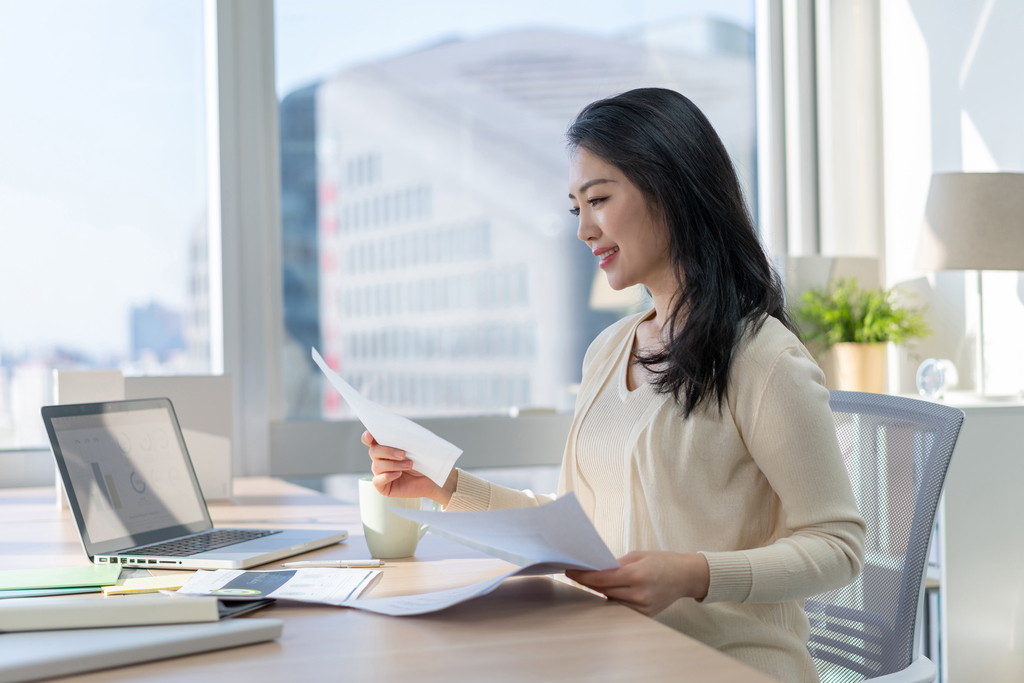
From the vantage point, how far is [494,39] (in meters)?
2.62

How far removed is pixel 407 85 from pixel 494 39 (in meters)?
0.30

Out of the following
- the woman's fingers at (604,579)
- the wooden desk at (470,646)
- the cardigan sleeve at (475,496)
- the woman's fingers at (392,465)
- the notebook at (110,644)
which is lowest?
the wooden desk at (470,646)

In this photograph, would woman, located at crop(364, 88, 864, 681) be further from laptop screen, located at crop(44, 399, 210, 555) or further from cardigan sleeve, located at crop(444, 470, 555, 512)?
laptop screen, located at crop(44, 399, 210, 555)

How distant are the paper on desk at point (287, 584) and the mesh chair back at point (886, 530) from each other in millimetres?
640

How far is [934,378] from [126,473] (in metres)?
1.88

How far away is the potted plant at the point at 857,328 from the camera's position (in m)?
2.45

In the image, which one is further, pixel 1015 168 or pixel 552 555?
pixel 1015 168

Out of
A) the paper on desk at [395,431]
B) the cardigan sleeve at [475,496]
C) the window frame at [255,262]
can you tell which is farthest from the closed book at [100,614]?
the window frame at [255,262]

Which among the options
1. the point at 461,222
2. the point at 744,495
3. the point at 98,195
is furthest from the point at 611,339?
the point at 98,195

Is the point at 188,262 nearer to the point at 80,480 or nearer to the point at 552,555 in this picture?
→ the point at 80,480

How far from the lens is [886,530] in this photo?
118 centimetres

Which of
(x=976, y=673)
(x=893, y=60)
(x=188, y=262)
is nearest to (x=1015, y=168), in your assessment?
(x=893, y=60)

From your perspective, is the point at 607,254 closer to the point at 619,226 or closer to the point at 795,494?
the point at 619,226

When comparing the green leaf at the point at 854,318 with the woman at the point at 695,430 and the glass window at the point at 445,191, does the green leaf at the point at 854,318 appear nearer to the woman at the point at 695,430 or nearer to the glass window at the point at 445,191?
the glass window at the point at 445,191
